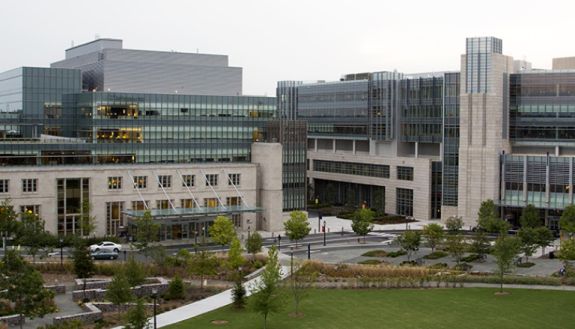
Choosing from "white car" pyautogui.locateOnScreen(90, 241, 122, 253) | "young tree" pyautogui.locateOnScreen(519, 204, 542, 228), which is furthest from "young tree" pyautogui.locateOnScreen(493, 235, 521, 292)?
"white car" pyautogui.locateOnScreen(90, 241, 122, 253)

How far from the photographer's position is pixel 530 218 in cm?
9106

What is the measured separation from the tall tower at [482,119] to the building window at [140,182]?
1637 inches

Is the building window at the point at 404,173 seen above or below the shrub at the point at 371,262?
above

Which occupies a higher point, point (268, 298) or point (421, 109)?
point (421, 109)

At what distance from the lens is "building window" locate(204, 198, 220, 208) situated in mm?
94238

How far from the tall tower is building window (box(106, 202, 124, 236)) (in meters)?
44.5

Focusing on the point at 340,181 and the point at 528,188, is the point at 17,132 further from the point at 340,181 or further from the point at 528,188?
the point at 528,188

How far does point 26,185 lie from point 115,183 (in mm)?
9789

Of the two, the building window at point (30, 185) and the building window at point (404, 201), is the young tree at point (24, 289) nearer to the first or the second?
the building window at point (30, 185)

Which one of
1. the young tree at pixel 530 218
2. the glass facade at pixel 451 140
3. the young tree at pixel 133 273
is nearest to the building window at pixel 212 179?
the glass facade at pixel 451 140

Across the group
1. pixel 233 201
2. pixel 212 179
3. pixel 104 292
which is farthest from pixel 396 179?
pixel 104 292

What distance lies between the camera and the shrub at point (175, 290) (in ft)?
194

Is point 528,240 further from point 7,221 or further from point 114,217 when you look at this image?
point 7,221

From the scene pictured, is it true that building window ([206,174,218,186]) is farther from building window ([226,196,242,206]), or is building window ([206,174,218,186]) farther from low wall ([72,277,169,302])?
low wall ([72,277,169,302])
